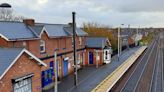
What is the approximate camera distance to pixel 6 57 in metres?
16.6

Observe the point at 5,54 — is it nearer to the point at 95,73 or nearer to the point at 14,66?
the point at 14,66

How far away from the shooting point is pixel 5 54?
55.4 feet

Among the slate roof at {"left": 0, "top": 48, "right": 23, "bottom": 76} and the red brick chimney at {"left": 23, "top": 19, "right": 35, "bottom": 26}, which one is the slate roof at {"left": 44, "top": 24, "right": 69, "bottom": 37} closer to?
the red brick chimney at {"left": 23, "top": 19, "right": 35, "bottom": 26}

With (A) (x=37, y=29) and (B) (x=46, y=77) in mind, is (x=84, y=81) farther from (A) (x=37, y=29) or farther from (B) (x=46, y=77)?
(A) (x=37, y=29)

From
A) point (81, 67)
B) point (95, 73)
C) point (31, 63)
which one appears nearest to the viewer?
point (31, 63)

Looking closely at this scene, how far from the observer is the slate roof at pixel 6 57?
52.3 ft

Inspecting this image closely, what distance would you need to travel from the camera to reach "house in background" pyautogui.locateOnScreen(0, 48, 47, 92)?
634 inches

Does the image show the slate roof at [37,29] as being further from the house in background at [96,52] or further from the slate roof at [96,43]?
the slate roof at [96,43]

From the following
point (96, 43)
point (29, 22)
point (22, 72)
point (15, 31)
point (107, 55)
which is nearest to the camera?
point (22, 72)

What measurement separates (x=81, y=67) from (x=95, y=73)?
5.48 m

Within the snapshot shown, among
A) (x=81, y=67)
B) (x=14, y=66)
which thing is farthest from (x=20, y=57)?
(x=81, y=67)

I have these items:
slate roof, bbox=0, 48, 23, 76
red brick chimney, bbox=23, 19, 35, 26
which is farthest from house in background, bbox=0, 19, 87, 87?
slate roof, bbox=0, 48, 23, 76

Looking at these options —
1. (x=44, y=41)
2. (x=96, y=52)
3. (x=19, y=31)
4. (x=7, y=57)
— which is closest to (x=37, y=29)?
(x=44, y=41)

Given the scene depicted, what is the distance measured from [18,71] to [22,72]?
46cm
